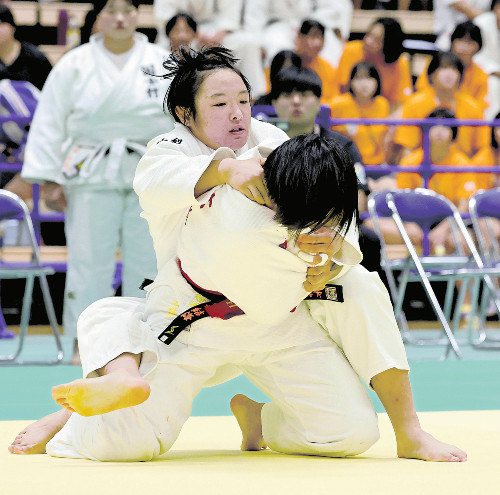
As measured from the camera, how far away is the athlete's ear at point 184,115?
2.29 m

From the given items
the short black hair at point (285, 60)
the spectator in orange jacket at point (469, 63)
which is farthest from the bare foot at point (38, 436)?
the spectator in orange jacket at point (469, 63)

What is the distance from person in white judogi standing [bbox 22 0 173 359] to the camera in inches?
174

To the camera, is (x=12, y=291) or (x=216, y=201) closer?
(x=216, y=201)

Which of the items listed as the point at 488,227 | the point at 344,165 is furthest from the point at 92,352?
the point at 488,227

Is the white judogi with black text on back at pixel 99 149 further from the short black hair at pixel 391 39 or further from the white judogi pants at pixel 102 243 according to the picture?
the short black hair at pixel 391 39

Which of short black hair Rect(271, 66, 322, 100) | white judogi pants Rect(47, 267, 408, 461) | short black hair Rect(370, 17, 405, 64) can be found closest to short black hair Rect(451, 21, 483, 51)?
short black hair Rect(370, 17, 405, 64)

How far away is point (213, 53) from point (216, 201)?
46 cm

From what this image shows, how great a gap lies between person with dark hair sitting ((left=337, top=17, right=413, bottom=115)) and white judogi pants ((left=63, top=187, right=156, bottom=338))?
10.1 feet

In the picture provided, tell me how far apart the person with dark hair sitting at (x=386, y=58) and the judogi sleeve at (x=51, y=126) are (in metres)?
3.08

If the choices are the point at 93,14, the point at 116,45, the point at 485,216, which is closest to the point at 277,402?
the point at 116,45

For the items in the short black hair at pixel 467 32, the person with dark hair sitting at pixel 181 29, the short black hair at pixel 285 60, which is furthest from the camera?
the short black hair at pixel 467 32

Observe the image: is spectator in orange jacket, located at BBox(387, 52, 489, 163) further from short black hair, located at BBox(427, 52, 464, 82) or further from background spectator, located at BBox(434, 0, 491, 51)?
background spectator, located at BBox(434, 0, 491, 51)

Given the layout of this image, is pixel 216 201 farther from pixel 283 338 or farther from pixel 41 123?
pixel 41 123

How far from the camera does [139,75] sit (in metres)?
4.47
